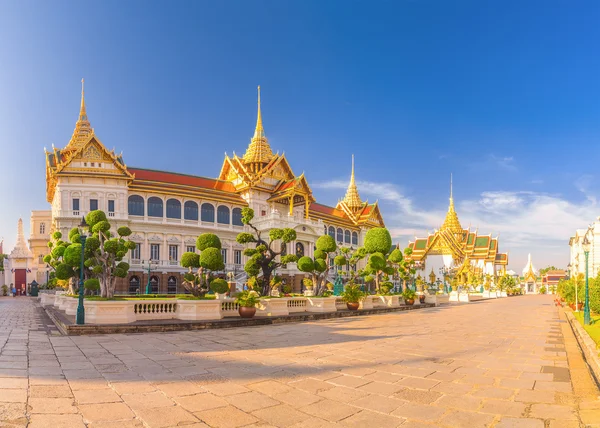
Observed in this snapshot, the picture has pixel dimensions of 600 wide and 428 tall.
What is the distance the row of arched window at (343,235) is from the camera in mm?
64500

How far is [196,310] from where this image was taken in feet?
57.1

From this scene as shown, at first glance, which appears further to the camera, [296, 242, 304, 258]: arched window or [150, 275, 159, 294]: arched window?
[296, 242, 304, 258]: arched window

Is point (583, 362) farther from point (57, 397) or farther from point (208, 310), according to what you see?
point (208, 310)

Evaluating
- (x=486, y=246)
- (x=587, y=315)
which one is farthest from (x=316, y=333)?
(x=486, y=246)

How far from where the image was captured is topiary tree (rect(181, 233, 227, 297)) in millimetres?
19609

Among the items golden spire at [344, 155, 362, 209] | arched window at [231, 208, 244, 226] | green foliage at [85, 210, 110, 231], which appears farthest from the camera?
golden spire at [344, 155, 362, 209]

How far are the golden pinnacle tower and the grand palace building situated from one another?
0.13 m

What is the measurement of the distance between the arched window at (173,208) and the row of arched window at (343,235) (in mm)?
23319

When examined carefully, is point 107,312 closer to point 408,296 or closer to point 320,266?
point 320,266

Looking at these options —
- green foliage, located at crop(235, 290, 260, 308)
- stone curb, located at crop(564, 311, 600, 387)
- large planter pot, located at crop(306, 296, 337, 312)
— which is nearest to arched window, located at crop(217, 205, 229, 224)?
large planter pot, located at crop(306, 296, 337, 312)

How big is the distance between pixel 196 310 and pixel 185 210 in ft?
100

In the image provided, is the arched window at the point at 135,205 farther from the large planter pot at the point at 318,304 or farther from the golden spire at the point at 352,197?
the golden spire at the point at 352,197

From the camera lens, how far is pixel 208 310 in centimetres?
1767

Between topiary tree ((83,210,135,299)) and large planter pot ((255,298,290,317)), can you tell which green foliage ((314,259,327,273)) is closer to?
large planter pot ((255,298,290,317))
